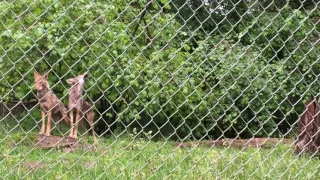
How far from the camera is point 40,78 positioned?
152 inches

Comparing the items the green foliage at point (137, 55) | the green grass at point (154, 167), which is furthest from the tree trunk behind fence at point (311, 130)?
the green grass at point (154, 167)

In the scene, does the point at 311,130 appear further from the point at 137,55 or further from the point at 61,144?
the point at 61,144

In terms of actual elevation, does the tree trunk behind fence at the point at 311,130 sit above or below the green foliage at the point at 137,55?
below

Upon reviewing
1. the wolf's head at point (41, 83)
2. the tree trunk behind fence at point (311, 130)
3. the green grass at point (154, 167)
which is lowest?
the tree trunk behind fence at point (311, 130)

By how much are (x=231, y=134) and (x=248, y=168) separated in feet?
13.8

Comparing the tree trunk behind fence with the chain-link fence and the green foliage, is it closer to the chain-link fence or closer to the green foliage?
the chain-link fence

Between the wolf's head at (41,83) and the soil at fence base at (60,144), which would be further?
the soil at fence base at (60,144)

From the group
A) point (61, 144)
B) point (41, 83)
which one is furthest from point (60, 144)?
point (41, 83)

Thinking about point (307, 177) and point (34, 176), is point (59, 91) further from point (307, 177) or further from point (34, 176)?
point (307, 177)

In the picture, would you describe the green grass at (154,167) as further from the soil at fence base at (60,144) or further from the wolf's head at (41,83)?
the wolf's head at (41,83)

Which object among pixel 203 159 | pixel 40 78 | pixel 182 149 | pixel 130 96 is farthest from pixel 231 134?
pixel 40 78

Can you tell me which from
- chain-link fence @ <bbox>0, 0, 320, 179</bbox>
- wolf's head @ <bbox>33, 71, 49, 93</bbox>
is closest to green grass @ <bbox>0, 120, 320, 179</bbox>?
chain-link fence @ <bbox>0, 0, 320, 179</bbox>

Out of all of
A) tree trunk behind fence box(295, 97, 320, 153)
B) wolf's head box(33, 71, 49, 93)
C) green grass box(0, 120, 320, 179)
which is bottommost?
tree trunk behind fence box(295, 97, 320, 153)

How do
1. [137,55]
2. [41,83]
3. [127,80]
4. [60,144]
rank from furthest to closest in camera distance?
[60,144], [137,55], [127,80], [41,83]
